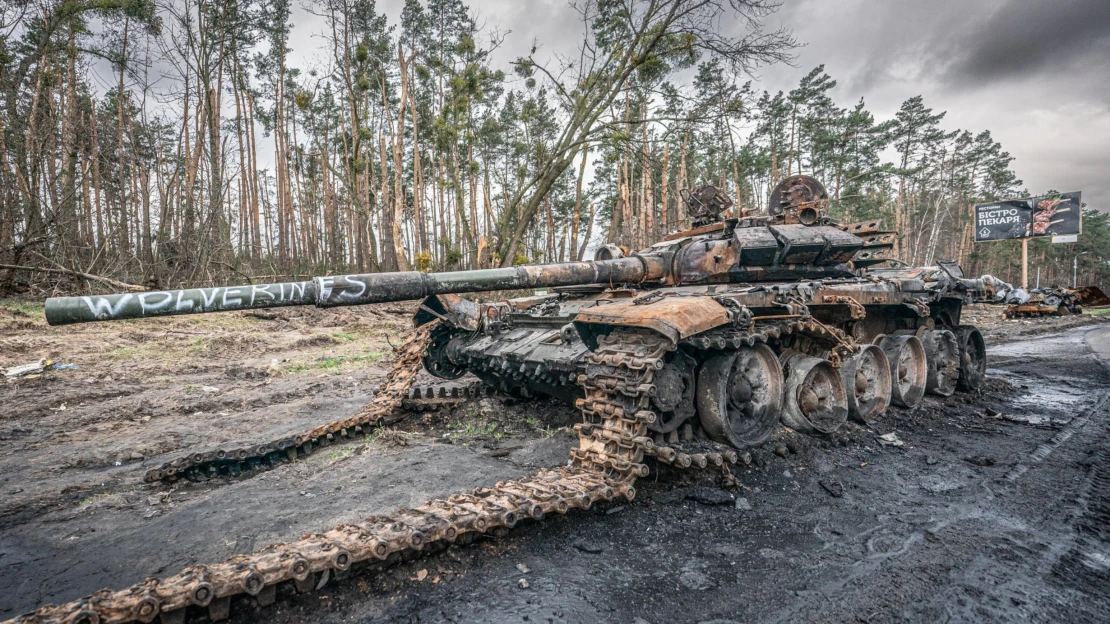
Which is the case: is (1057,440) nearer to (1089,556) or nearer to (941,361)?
→ (941,361)

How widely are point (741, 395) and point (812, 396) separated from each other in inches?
50.8

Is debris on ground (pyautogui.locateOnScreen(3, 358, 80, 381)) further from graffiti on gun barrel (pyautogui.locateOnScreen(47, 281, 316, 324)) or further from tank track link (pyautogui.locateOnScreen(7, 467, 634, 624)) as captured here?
tank track link (pyautogui.locateOnScreen(7, 467, 634, 624))

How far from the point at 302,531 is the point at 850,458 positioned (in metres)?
4.71

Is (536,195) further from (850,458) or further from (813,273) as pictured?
(850,458)

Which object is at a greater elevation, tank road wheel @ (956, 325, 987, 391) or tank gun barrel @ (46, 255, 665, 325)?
tank gun barrel @ (46, 255, 665, 325)

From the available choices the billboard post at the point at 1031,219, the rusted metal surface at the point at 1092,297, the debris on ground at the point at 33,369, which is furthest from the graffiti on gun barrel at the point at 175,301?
the rusted metal surface at the point at 1092,297

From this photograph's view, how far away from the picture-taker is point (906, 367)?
23.4 ft

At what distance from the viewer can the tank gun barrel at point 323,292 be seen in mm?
2826

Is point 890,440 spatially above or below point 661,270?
below

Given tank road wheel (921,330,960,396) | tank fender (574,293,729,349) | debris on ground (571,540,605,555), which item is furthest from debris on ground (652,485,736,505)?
tank road wheel (921,330,960,396)

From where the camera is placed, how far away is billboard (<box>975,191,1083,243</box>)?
1036 inches

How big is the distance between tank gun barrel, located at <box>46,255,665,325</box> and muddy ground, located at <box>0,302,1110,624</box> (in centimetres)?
147

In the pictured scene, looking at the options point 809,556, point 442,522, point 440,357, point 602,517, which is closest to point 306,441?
point 440,357

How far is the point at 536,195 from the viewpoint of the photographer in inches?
586
